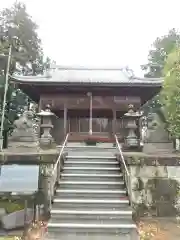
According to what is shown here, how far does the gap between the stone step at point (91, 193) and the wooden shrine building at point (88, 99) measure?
371 inches

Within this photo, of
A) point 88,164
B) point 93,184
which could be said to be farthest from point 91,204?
point 88,164

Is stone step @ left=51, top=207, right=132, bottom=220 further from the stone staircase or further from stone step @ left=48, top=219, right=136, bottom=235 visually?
stone step @ left=48, top=219, right=136, bottom=235

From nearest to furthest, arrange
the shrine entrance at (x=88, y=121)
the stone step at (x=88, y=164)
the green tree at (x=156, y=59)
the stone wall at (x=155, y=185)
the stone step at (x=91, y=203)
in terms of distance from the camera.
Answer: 1. the stone step at (x=91, y=203)
2. the stone wall at (x=155, y=185)
3. the stone step at (x=88, y=164)
4. the shrine entrance at (x=88, y=121)
5. the green tree at (x=156, y=59)

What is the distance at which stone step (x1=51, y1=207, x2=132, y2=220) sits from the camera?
8859 millimetres

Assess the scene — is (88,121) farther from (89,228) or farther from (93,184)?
(89,228)

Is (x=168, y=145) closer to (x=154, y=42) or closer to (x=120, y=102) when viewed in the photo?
(x=120, y=102)

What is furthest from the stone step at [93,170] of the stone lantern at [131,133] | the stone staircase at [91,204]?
the stone lantern at [131,133]

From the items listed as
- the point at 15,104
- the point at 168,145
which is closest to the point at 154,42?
the point at 15,104

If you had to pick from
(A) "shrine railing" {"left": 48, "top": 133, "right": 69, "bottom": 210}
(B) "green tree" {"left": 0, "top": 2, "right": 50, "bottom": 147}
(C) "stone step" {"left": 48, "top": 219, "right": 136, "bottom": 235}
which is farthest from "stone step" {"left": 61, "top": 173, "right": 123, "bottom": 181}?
(B) "green tree" {"left": 0, "top": 2, "right": 50, "bottom": 147}

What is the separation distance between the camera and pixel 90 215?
29.4ft

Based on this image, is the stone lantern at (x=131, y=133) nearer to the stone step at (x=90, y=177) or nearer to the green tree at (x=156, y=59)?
the stone step at (x=90, y=177)

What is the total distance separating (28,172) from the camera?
948 cm

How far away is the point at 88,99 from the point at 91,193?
1098 cm

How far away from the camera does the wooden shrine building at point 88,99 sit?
1897 cm
